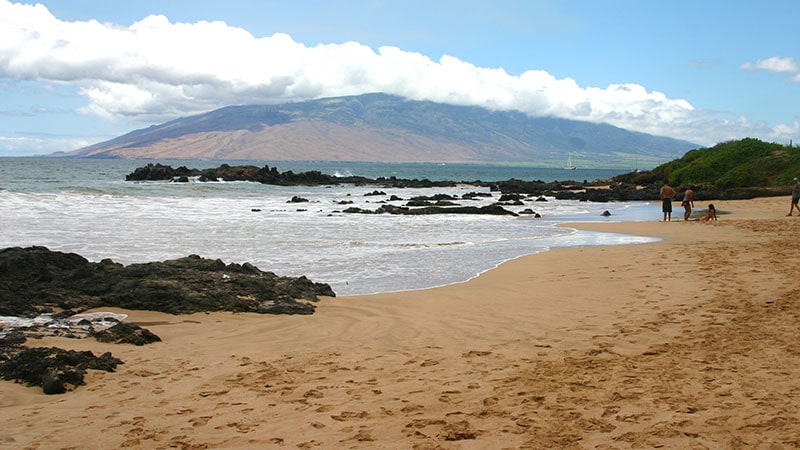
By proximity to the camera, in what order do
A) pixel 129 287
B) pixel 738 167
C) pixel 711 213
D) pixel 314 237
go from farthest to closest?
1. pixel 738 167
2. pixel 711 213
3. pixel 314 237
4. pixel 129 287

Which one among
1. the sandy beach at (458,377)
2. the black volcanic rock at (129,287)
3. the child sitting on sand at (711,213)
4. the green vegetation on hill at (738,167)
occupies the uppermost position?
the green vegetation on hill at (738,167)

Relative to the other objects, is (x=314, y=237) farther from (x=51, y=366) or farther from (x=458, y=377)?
(x=458, y=377)

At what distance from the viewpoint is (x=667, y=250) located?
1420cm

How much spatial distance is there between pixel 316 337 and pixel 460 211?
21.9 meters

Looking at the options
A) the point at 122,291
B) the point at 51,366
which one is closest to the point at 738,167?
the point at 122,291

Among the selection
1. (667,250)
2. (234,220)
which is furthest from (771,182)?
(234,220)

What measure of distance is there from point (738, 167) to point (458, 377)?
44.2 metres

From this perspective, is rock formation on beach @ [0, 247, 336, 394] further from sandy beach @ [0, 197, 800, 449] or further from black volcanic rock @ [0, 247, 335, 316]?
sandy beach @ [0, 197, 800, 449]

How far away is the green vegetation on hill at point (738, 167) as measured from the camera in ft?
131

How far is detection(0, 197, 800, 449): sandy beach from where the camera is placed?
13.8 ft

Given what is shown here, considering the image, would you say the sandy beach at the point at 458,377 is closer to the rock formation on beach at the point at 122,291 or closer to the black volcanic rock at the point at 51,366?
the black volcanic rock at the point at 51,366

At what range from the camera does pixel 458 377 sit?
18.1 ft

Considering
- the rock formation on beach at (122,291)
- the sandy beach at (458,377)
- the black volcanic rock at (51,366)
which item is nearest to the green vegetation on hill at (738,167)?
the sandy beach at (458,377)

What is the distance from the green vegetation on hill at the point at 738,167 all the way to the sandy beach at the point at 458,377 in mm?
35101
